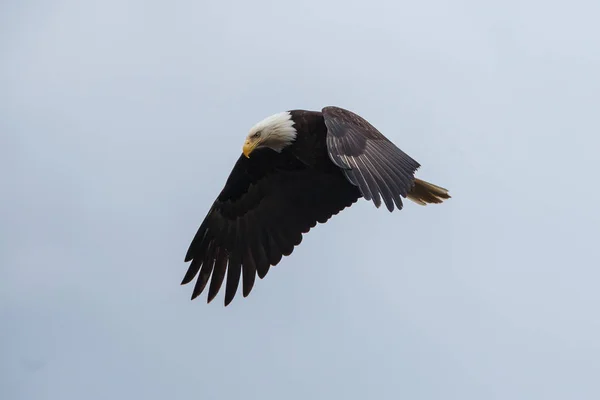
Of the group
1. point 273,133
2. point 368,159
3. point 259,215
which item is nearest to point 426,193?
point 259,215

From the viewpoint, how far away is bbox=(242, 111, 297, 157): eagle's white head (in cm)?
1581

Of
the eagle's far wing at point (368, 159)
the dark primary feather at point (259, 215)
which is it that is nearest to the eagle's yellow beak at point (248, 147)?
the dark primary feather at point (259, 215)

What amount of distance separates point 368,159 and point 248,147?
1.68 meters

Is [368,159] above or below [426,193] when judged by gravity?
below

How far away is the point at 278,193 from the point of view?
→ 55.4 ft

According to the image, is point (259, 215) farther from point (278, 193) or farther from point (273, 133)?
point (273, 133)

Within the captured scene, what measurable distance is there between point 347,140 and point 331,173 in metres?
1.42

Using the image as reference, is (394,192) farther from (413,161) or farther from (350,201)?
(350,201)

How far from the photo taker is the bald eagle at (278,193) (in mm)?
15461

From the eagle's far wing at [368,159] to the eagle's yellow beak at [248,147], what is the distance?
37.3 inches

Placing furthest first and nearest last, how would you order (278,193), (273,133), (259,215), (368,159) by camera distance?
(259,215), (278,193), (273,133), (368,159)

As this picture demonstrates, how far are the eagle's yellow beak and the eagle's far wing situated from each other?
0.95 m

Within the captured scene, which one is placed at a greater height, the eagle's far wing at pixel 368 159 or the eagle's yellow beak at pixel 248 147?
the eagle's yellow beak at pixel 248 147

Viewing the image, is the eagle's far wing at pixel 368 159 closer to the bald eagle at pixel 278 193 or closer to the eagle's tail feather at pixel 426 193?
the bald eagle at pixel 278 193
